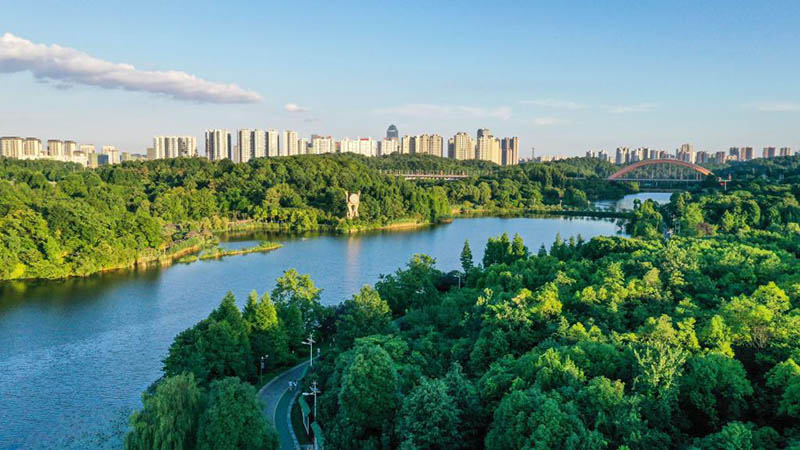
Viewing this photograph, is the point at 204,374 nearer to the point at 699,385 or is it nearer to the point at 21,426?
the point at 21,426

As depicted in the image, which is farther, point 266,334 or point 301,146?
point 301,146

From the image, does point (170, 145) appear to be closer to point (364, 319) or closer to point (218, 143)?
point (218, 143)

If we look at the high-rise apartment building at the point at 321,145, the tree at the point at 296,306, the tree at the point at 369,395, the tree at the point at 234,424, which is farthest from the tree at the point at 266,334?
the high-rise apartment building at the point at 321,145

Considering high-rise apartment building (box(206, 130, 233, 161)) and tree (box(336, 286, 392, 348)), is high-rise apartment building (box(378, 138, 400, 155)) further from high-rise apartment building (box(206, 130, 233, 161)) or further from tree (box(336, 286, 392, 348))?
tree (box(336, 286, 392, 348))

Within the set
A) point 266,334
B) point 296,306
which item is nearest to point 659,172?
point 296,306

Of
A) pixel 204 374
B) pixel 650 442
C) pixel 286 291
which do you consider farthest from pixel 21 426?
pixel 650 442

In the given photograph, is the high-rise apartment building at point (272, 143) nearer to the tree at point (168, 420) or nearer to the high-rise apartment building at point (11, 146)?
the high-rise apartment building at point (11, 146)
